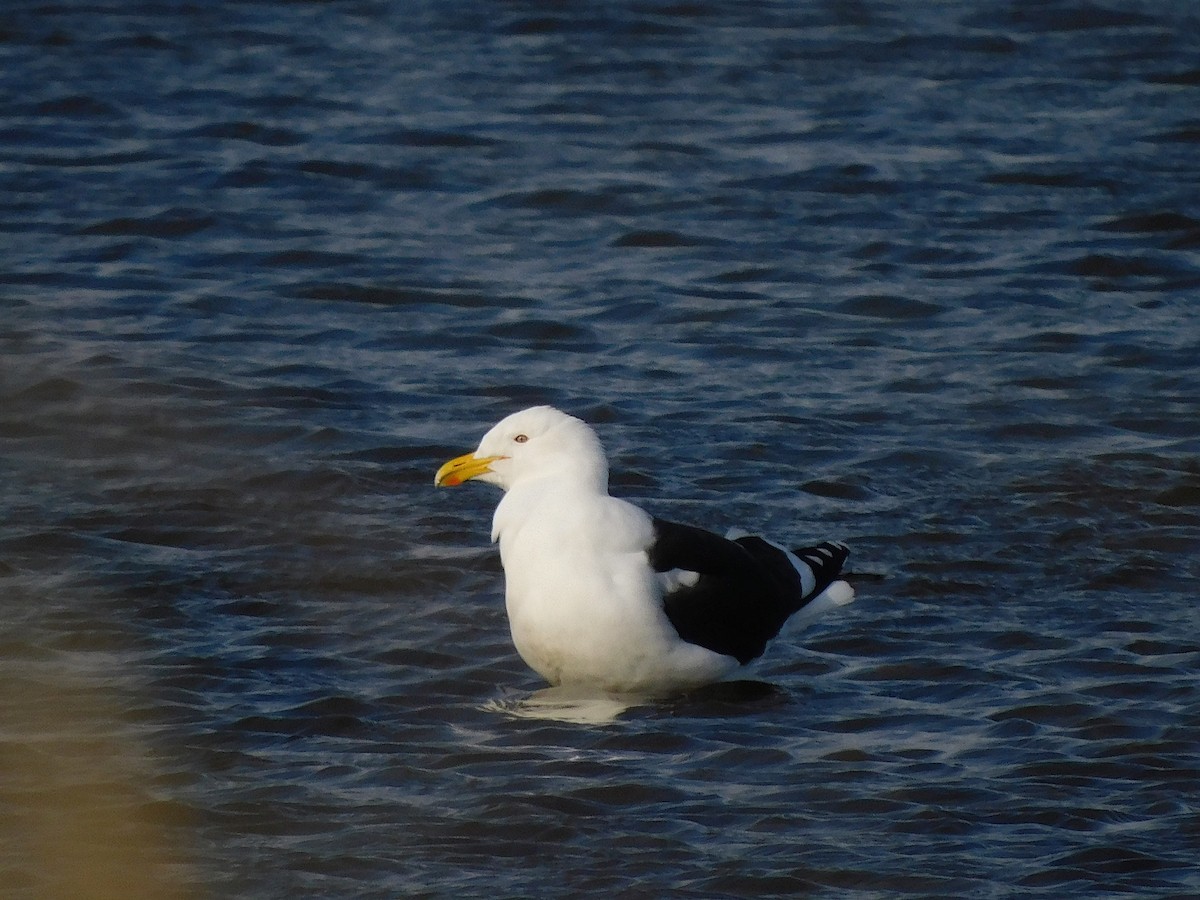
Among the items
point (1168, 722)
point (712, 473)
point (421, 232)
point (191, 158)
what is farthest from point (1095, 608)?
point (191, 158)

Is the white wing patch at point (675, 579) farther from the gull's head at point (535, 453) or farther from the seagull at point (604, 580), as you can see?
the gull's head at point (535, 453)

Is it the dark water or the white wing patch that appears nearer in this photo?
the dark water

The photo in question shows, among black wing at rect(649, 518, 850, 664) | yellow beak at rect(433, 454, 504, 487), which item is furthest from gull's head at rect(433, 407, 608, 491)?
black wing at rect(649, 518, 850, 664)

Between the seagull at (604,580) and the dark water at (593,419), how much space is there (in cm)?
20

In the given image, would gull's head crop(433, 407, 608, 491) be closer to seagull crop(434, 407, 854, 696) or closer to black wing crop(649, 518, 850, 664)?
seagull crop(434, 407, 854, 696)

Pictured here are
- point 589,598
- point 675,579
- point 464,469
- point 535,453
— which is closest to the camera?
point 589,598

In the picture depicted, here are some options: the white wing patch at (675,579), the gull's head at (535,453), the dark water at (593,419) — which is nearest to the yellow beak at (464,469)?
the gull's head at (535,453)

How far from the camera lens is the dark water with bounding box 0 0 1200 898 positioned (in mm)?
6527

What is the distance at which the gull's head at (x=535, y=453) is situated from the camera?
7.79 metres

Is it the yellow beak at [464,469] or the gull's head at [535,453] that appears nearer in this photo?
the gull's head at [535,453]

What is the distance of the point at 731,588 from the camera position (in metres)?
7.94

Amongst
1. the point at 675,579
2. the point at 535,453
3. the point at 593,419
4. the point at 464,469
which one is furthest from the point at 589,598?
the point at 593,419

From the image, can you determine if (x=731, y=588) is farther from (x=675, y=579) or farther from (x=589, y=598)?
(x=589, y=598)

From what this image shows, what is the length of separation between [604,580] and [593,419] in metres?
3.35
